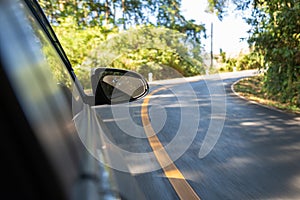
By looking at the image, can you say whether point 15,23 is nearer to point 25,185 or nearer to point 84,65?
point 25,185

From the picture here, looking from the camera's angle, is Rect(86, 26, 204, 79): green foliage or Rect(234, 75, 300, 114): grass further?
Rect(86, 26, 204, 79): green foliage

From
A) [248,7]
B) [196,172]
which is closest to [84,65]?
[248,7]

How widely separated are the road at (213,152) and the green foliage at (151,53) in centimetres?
1108

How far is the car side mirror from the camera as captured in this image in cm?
205

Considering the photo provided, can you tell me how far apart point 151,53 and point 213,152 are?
56.3 feet

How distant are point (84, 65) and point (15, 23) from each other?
54.5ft

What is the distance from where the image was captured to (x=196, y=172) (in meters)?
3.59

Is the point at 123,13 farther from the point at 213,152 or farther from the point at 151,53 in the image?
the point at 213,152

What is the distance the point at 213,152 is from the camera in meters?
4.41

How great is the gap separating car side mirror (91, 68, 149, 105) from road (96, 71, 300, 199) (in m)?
0.51

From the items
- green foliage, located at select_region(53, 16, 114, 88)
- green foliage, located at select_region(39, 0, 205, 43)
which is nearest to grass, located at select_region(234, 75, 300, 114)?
green foliage, located at select_region(53, 16, 114, 88)

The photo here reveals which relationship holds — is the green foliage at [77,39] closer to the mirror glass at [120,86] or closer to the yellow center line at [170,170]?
the yellow center line at [170,170]

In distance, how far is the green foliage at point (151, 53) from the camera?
18344mm

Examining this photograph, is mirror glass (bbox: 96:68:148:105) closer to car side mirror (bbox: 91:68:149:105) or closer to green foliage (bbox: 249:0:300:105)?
car side mirror (bbox: 91:68:149:105)
